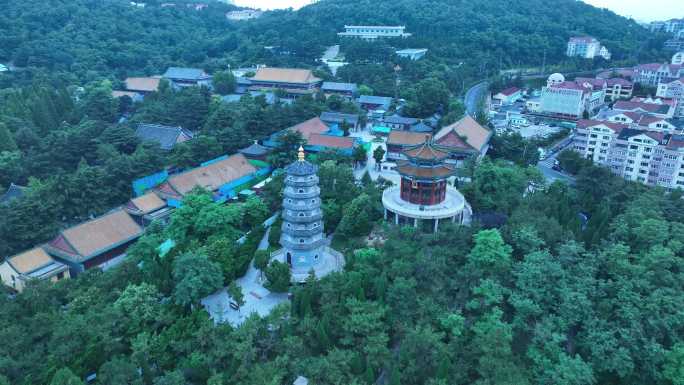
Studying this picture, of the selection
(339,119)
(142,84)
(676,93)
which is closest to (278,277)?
(339,119)

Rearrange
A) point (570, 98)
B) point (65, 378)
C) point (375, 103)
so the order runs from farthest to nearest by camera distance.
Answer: point (570, 98), point (375, 103), point (65, 378)

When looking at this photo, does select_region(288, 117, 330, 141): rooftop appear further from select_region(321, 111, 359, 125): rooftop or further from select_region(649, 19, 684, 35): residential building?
select_region(649, 19, 684, 35): residential building

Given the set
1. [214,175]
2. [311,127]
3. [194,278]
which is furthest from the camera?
[311,127]

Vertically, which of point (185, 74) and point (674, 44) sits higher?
point (674, 44)

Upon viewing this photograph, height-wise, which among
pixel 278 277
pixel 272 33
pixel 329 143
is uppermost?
pixel 272 33

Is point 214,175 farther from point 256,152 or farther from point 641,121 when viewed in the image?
point 641,121

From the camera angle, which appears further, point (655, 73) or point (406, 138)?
point (655, 73)
